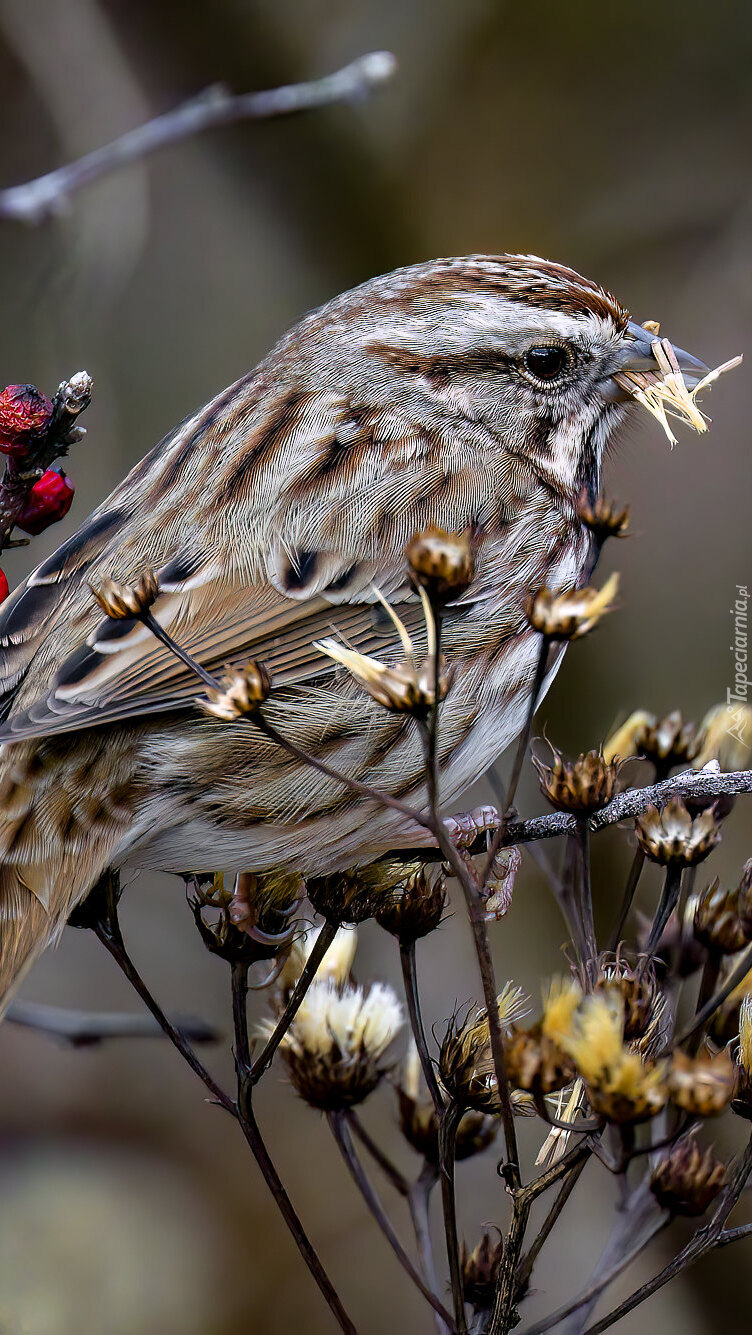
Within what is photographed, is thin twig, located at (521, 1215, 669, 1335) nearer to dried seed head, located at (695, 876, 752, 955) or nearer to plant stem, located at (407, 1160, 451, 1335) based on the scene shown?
plant stem, located at (407, 1160, 451, 1335)

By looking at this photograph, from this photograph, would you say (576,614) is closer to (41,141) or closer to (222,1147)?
(222,1147)

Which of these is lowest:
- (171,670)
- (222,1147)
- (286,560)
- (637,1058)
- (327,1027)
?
(637,1058)

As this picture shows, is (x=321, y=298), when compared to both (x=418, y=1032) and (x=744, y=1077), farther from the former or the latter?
(x=744, y=1077)

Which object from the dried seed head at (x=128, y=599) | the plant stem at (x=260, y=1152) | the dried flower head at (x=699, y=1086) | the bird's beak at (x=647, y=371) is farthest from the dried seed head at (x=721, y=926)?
the bird's beak at (x=647, y=371)

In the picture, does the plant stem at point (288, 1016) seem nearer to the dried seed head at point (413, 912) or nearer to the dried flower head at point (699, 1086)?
the dried seed head at point (413, 912)

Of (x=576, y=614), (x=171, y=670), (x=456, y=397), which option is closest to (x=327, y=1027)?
(x=171, y=670)

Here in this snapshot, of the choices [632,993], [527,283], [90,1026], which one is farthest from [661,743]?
[90,1026]

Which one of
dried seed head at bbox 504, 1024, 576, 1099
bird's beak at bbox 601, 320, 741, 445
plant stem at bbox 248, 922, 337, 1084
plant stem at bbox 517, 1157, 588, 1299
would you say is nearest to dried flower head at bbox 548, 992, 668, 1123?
dried seed head at bbox 504, 1024, 576, 1099
